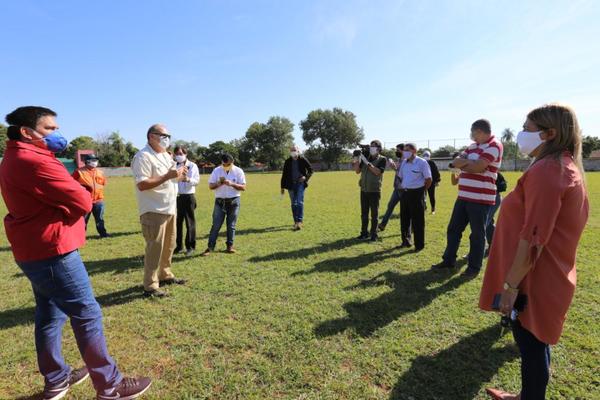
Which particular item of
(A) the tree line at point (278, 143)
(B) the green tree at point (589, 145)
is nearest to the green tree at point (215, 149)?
(A) the tree line at point (278, 143)

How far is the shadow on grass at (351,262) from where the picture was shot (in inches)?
216

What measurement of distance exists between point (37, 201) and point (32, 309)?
2.88 m

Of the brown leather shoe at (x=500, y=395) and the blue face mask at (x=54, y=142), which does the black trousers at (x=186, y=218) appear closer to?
the blue face mask at (x=54, y=142)

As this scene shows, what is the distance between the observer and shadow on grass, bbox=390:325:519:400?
2.64 m

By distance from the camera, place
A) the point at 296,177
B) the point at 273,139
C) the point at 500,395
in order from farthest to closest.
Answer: the point at 273,139, the point at 296,177, the point at 500,395

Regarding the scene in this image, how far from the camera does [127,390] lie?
102 inches

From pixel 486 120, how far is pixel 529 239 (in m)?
3.22

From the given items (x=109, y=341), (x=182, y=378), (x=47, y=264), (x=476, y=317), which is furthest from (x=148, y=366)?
(x=476, y=317)

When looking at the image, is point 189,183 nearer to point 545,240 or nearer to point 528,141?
point 528,141

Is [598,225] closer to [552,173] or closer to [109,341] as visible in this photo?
[552,173]

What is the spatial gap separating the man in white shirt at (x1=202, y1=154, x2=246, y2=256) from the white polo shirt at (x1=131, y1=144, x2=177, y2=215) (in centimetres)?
206

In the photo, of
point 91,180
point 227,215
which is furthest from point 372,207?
point 91,180

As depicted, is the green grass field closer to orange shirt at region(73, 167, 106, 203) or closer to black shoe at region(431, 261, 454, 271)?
black shoe at region(431, 261, 454, 271)

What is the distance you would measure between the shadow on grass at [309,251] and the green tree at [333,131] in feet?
221
